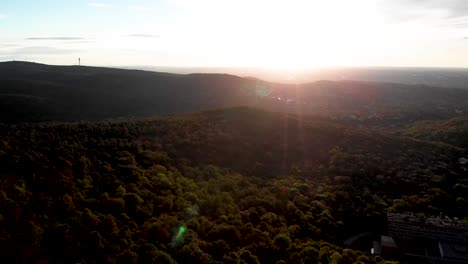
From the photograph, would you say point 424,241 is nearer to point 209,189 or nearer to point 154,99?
point 209,189

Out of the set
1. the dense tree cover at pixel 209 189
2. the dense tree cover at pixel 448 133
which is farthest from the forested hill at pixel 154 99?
the dense tree cover at pixel 209 189

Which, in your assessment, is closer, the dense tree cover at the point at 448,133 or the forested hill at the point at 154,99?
the dense tree cover at the point at 448,133

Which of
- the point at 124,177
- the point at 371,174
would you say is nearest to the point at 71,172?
the point at 124,177

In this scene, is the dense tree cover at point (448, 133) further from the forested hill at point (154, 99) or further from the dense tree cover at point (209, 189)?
the forested hill at point (154, 99)

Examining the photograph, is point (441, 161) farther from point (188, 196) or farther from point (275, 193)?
point (188, 196)

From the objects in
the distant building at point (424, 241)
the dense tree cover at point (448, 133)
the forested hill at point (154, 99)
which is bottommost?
the distant building at point (424, 241)

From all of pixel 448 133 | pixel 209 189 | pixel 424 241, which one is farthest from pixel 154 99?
pixel 424 241

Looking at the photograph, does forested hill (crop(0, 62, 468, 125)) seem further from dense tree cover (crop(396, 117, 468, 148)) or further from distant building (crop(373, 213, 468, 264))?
distant building (crop(373, 213, 468, 264))
